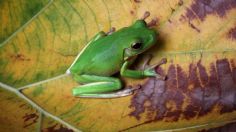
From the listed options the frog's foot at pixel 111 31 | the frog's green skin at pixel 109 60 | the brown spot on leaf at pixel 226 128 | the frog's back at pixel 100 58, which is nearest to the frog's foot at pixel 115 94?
the frog's green skin at pixel 109 60

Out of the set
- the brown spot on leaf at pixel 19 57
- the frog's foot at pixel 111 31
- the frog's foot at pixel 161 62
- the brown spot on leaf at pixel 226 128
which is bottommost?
the brown spot on leaf at pixel 226 128

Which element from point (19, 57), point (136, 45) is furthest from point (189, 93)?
point (19, 57)

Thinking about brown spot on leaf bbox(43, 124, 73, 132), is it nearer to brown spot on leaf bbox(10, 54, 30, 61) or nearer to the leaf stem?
the leaf stem

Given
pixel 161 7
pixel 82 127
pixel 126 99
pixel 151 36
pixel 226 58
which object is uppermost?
pixel 161 7

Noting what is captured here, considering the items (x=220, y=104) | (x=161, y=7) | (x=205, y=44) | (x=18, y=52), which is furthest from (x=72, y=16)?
(x=220, y=104)

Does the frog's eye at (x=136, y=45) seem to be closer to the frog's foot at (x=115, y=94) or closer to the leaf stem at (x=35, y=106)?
the frog's foot at (x=115, y=94)

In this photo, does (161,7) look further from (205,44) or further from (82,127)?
(82,127)
